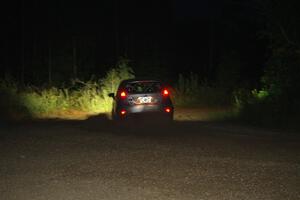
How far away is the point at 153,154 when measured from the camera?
39.4ft

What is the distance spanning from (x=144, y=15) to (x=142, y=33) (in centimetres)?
358

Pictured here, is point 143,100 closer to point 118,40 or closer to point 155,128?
point 155,128

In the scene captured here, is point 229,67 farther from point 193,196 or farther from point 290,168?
point 193,196

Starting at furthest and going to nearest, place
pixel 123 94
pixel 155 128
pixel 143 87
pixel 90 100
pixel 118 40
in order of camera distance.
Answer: pixel 118 40 < pixel 90 100 < pixel 143 87 < pixel 123 94 < pixel 155 128

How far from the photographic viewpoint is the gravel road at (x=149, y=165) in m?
8.38

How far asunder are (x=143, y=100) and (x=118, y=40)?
3982cm

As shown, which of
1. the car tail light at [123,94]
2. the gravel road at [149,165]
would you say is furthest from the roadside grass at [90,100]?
the gravel road at [149,165]

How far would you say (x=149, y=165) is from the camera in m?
10.6

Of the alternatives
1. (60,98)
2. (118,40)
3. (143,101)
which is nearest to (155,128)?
(143,101)

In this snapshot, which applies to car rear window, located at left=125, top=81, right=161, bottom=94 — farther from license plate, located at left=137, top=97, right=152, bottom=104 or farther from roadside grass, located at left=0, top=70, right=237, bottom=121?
roadside grass, located at left=0, top=70, right=237, bottom=121

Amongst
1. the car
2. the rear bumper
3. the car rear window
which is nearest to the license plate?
the car

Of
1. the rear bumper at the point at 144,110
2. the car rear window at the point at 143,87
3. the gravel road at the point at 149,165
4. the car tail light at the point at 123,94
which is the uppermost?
the car rear window at the point at 143,87

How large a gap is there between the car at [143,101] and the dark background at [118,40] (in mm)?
17482

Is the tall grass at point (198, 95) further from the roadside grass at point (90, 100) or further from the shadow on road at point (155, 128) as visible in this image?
the shadow on road at point (155, 128)
